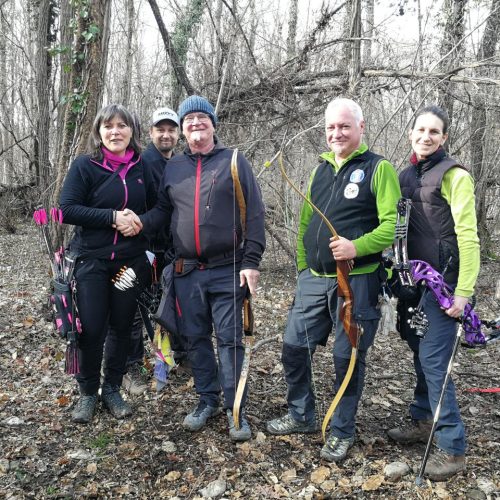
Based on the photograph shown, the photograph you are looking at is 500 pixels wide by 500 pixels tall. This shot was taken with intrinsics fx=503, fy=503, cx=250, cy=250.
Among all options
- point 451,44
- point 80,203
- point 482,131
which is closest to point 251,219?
point 80,203

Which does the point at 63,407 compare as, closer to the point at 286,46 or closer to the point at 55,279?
the point at 55,279

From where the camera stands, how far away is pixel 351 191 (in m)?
2.89

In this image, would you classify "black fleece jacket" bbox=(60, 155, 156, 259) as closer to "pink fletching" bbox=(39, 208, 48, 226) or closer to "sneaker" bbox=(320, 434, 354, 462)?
"pink fletching" bbox=(39, 208, 48, 226)

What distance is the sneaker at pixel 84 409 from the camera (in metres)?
3.47

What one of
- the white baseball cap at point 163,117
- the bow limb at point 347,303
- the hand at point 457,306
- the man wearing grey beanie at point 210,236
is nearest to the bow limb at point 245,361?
the man wearing grey beanie at point 210,236

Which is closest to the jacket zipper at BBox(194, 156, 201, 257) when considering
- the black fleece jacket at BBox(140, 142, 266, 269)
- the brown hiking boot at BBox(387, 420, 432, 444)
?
the black fleece jacket at BBox(140, 142, 266, 269)

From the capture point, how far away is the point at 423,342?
9.52 feet

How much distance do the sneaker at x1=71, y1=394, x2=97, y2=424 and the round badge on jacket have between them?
2.28 meters

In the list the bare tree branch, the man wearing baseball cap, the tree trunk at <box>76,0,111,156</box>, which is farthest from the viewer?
the bare tree branch

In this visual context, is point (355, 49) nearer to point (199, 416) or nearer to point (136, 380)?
point (136, 380)

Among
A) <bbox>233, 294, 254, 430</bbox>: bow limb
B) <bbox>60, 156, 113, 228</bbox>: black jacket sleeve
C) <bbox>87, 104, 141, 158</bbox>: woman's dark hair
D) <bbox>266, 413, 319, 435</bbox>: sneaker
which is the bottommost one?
<bbox>266, 413, 319, 435</bbox>: sneaker

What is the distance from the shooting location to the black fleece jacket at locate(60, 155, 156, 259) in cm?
320

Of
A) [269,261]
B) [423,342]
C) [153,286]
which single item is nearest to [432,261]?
[423,342]

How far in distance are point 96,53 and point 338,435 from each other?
3.74m
